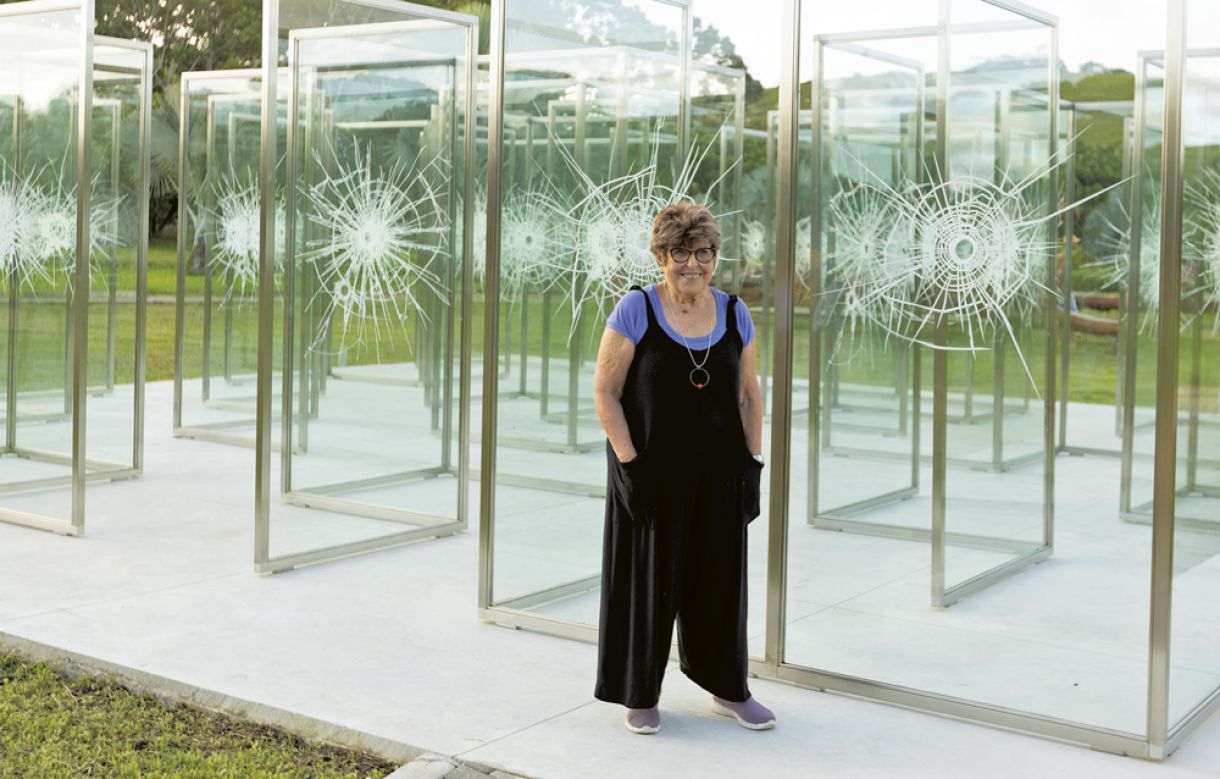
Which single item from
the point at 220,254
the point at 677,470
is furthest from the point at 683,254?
the point at 220,254

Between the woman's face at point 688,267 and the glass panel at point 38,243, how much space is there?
4302 mm

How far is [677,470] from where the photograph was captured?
4.69m

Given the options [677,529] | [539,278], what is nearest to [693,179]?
[539,278]

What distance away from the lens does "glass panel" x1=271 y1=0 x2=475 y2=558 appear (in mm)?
7211

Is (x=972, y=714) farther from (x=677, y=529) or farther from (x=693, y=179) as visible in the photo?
(x=693, y=179)

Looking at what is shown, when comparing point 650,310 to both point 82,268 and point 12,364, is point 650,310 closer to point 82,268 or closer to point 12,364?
point 82,268

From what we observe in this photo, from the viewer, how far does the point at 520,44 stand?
6.12 metres

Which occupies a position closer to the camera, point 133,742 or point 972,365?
point 133,742

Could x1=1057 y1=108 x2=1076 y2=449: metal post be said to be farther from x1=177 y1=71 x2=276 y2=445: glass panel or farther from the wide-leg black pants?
x1=177 y1=71 x2=276 y2=445: glass panel

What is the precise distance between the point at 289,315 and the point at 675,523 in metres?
3.40

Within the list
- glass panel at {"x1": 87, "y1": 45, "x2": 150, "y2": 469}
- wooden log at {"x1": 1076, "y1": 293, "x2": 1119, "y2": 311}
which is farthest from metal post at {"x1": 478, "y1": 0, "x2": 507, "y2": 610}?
glass panel at {"x1": 87, "y1": 45, "x2": 150, "y2": 469}

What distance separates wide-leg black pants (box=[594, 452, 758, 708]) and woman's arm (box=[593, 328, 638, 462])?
0.26 feet

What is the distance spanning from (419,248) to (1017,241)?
3.35 metres

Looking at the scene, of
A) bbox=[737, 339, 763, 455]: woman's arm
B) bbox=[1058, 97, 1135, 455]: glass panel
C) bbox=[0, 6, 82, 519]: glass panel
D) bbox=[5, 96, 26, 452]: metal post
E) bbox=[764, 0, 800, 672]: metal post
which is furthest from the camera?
bbox=[5, 96, 26, 452]: metal post
